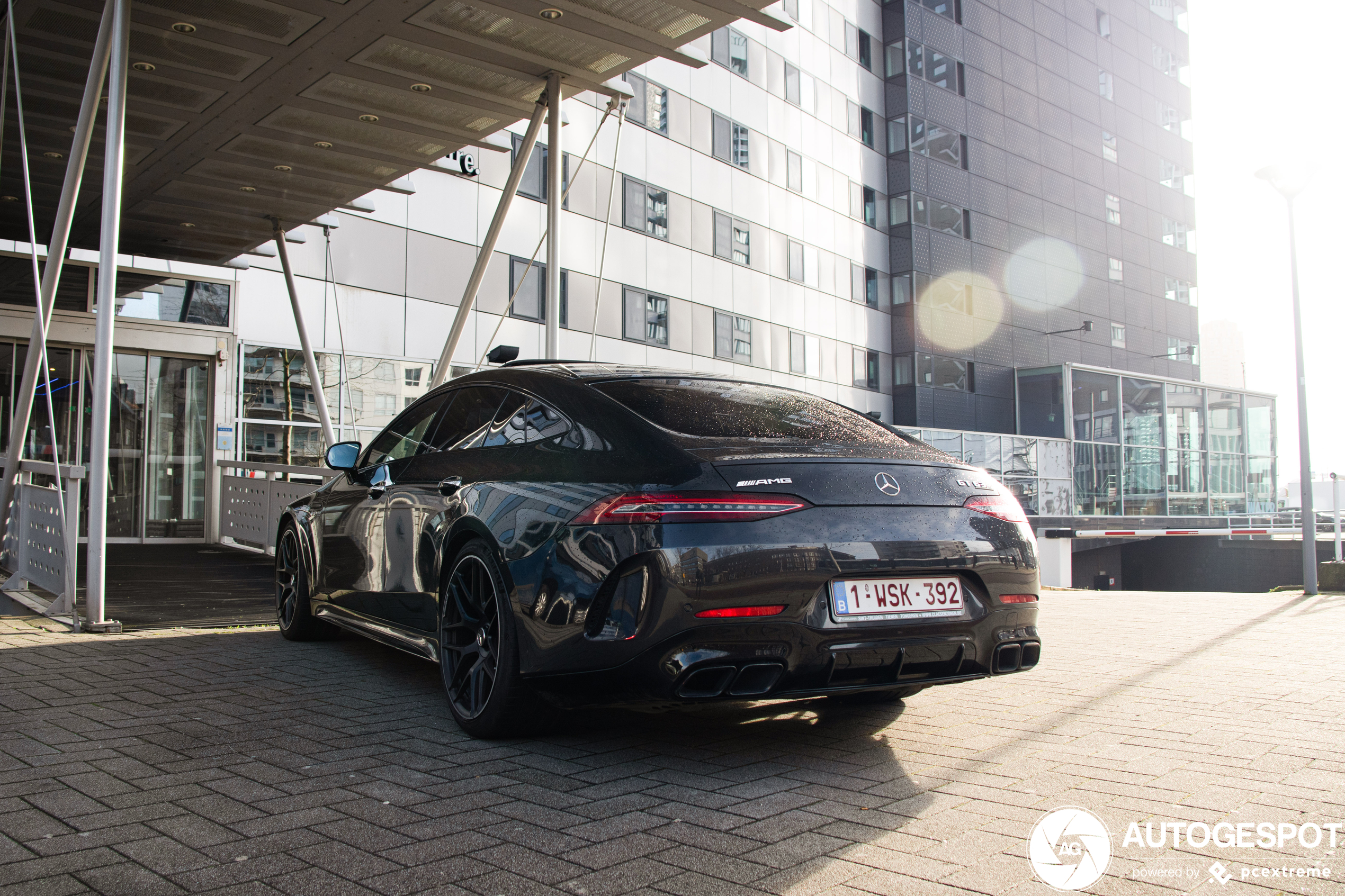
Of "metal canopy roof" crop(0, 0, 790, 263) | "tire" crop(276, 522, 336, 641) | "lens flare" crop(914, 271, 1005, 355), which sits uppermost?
"lens flare" crop(914, 271, 1005, 355)

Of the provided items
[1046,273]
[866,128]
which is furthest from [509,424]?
[1046,273]

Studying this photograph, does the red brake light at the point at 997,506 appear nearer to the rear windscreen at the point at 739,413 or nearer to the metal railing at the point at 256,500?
the rear windscreen at the point at 739,413

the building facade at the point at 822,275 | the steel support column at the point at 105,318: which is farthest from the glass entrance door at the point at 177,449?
the steel support column at the point at 105,318

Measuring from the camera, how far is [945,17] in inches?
1406

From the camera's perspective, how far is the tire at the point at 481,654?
3.78 m

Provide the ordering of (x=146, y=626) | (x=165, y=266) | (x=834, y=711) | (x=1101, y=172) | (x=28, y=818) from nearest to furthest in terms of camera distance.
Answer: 1. (x=28, y=818)
2. (x=834, y=711)
3. (x=146, y=626)
4. (x=165, y=266)
5. (x=1101, y=172)

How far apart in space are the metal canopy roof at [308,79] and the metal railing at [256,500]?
315cm

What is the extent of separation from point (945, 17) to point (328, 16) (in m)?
33.0

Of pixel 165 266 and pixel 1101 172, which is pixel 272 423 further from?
pixel 1101 172

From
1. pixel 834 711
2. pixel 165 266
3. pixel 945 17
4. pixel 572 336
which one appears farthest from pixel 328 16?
pixel 945 17

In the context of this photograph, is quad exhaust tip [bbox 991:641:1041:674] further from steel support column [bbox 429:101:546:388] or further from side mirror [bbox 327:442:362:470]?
steel support column [bbox 429:101:546:388]

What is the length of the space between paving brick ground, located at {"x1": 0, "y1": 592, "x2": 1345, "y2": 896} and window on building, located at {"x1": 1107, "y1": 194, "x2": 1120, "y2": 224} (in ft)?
137

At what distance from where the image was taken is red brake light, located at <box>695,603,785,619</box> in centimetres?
326

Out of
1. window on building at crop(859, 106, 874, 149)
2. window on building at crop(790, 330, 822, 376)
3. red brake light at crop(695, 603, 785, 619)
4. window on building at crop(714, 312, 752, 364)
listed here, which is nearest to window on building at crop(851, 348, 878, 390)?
window on building at crop(790, 330, 822, 376)
